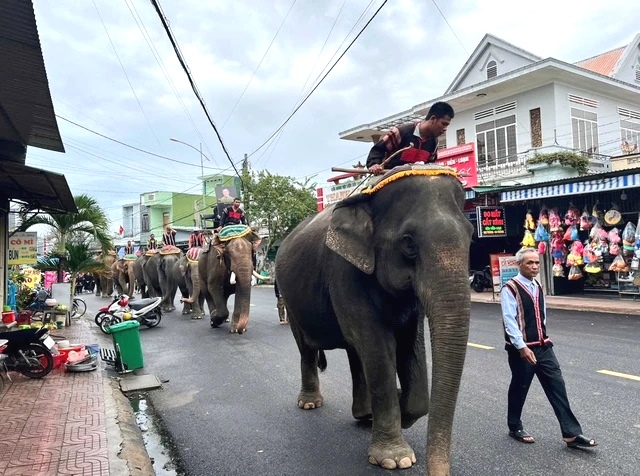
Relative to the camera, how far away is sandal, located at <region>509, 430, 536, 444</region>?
427 centimetres

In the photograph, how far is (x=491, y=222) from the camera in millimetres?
17047

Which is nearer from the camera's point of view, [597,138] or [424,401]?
[424,401]

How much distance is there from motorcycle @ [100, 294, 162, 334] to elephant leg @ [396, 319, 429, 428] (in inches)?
376

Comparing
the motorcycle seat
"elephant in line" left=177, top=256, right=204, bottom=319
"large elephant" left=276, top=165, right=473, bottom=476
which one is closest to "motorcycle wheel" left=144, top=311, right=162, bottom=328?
the motorcycle seat

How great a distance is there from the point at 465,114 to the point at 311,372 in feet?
69.0

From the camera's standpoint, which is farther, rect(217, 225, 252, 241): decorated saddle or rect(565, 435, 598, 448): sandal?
rect(217, 225, 252, 241): decorated saddle

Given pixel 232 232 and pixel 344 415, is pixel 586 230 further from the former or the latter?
pixel 344 415

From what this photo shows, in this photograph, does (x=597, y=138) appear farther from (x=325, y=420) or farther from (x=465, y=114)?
(x=325, y=420)

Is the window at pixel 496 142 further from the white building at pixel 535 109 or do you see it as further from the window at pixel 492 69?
the window at pixel 492 69

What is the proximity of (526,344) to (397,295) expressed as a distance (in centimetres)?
142

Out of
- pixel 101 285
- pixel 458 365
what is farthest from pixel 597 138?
pixel 101 285

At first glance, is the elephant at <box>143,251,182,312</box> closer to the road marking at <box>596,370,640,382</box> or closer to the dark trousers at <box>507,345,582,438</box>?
the road marking at <box>596,370,640,382</box>

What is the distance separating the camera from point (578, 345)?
855 cm

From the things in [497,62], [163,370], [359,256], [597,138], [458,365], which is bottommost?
[163,370]
